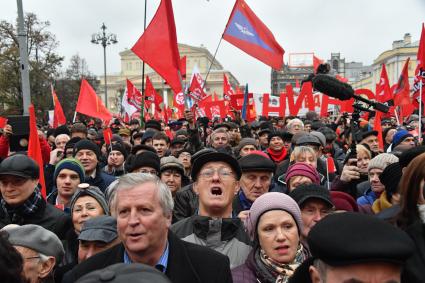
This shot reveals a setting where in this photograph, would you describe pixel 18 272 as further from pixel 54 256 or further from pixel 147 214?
pixel 54 256

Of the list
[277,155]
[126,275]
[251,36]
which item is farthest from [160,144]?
[126,275]

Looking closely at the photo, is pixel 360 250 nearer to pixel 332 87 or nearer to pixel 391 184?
pixel 391 184

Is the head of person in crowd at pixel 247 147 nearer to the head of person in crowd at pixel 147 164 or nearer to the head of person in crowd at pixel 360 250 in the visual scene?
the head of person in crowd at pixel 147 164

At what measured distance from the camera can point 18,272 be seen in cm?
179

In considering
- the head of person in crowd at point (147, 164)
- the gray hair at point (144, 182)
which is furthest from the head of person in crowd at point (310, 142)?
the gray hair at point (144, 182)

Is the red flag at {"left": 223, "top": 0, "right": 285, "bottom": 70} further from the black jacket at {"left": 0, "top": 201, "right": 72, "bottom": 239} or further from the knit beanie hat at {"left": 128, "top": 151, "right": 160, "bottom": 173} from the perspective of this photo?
the black jacket at {"left": 0, "top": 201, "right": 72, "bottom": 239}

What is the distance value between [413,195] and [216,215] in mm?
1403

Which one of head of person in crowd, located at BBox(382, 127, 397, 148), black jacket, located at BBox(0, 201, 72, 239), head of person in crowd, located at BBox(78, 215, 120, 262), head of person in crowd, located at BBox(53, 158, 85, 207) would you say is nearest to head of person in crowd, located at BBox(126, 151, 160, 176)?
head of person in crowd, located at BBox(53, 158, 85, 207)

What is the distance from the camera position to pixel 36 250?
2.69 m

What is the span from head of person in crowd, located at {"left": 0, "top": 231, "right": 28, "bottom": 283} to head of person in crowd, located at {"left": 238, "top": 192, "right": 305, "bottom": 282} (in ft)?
4.34

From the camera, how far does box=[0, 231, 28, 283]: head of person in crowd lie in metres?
1.71

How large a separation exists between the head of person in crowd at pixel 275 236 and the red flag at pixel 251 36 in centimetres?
571

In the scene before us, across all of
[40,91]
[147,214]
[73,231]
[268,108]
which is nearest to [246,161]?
[73,231]

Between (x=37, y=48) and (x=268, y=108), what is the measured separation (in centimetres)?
2237
